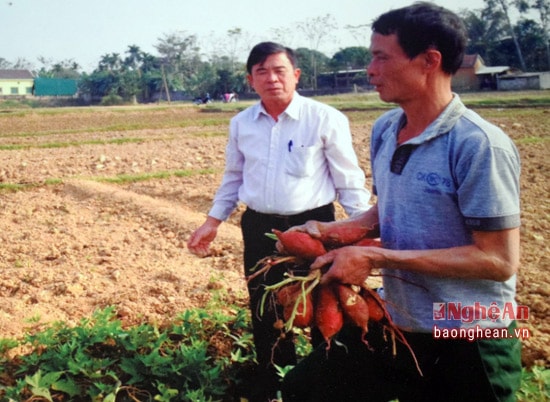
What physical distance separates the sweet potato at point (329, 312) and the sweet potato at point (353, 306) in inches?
0.7

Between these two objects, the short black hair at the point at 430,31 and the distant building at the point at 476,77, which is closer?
the short black hair at the point at 430,31

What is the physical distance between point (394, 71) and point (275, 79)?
1314mm

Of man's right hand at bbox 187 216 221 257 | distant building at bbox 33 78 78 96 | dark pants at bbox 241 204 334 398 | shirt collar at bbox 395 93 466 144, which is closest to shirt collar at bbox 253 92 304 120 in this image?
dark pants at bbox 241 204 334 398

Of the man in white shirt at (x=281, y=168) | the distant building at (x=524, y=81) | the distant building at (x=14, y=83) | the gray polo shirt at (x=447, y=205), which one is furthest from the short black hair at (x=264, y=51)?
the distant building at (x=14, y=83)

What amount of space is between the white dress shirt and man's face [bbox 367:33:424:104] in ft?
3.90

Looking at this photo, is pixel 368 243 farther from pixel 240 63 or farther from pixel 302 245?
pixel 240 63

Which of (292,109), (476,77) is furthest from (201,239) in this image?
(476,77)

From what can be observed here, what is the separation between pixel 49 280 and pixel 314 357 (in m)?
3.06

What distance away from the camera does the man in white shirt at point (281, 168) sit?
280 centimetres

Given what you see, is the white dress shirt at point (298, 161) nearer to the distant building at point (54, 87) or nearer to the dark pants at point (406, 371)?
the dark pants at point (406, 371)

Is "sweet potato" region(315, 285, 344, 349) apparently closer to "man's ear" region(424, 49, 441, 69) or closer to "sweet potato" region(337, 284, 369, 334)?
"sweet potato" region(337, 284, 369, 334)

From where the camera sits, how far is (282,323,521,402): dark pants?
5.13 ft

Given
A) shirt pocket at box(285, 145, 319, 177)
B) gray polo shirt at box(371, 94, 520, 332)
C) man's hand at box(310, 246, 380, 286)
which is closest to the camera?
gray polo shirt at box(371, 94, 520, 332)

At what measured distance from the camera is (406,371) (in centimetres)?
173
